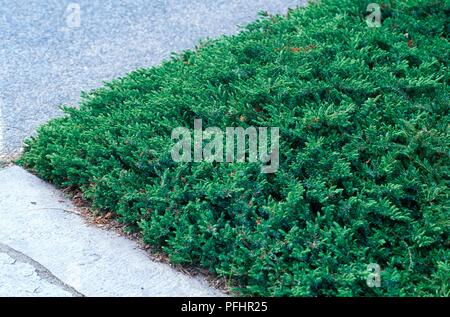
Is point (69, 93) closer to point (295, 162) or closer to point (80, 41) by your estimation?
point (80, 41)

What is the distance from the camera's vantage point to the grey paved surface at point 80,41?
4.82 m

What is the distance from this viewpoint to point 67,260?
10.8 feet

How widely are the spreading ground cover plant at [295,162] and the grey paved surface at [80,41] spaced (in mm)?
558

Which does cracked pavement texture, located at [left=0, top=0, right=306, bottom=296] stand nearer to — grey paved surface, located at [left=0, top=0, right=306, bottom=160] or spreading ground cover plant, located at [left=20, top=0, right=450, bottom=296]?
grey paved surface, located at [left=0, top=0, right=306, bottom=160]

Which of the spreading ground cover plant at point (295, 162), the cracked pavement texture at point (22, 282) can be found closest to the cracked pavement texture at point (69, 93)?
the cracked pavement texture at point (22, 282)

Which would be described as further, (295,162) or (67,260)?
(295,162)

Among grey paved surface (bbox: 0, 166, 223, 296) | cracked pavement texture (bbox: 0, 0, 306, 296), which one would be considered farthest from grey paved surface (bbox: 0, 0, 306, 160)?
grey paved surface (bbox: 0, 166, 223, 296)

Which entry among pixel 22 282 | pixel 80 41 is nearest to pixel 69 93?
pixel 80 41

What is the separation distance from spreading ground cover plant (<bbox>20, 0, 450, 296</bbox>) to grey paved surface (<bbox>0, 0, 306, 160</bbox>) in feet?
1.83

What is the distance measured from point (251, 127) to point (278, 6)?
320cm

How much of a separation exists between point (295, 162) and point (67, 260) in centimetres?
128
